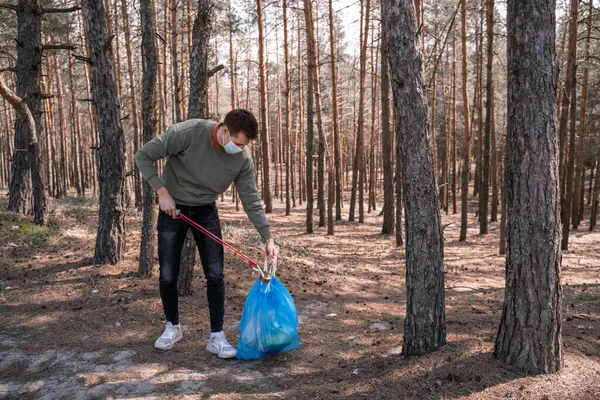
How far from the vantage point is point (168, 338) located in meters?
4.21

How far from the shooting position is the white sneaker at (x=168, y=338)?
4.20m

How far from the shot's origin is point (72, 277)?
6242 mm

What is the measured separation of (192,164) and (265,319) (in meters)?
1.45

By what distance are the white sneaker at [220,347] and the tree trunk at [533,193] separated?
7.54 feet

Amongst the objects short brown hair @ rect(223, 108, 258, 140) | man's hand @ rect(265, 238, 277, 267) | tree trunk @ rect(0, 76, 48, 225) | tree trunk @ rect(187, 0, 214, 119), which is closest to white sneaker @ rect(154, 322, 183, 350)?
man's hand @ rect(265, 238, 277, 267)

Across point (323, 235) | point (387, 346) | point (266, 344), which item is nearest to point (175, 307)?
point (266, 344)

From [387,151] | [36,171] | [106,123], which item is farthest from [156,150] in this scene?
[387,151]

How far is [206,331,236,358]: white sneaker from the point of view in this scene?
13.3ft

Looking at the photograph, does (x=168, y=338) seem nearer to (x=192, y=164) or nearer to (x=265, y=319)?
(x=265, y=319)

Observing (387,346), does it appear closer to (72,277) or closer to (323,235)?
(72,277)

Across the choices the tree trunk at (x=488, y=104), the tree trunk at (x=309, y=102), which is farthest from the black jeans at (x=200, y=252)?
the tree trunk at (x=488, y=104)

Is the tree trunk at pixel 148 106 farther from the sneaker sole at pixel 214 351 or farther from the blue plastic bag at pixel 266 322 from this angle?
the blue plastic bag at pixel 266 322

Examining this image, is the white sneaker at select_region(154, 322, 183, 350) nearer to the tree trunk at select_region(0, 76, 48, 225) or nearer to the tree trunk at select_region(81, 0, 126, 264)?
the tree trunk at select_region(81, 0, 126, 264)

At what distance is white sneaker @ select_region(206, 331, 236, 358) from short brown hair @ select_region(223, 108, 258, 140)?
6.02 feet
